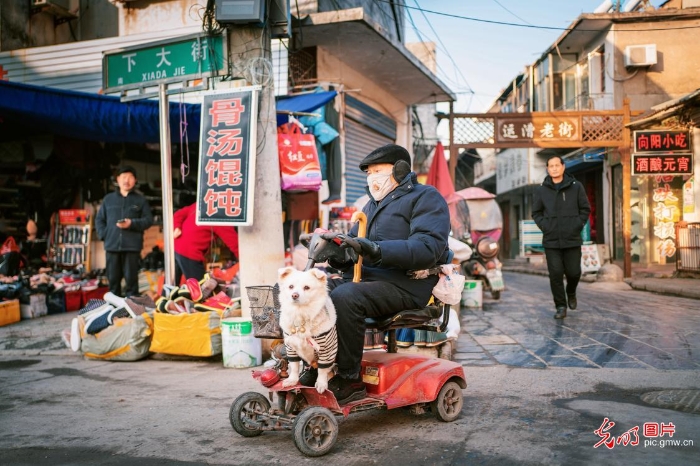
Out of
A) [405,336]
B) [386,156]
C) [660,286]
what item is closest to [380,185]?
[386,156]

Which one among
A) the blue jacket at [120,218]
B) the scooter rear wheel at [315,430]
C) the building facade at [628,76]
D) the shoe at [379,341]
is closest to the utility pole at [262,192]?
the shoe at [379,341]

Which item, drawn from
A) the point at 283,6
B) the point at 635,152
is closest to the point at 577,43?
the point at 635,152

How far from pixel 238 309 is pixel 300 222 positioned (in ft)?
13.4

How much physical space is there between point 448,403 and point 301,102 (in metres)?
5.86

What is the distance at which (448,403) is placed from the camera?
3.79 m

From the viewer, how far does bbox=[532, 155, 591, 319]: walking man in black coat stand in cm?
757

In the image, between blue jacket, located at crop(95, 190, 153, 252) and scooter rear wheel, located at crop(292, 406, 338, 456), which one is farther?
blue jacket, located at crop(95, 190, 153, 252)

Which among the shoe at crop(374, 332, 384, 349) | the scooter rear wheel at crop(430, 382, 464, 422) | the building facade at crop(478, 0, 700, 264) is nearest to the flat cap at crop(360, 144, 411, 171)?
the shoe at crop(374, 332, 384, 349)

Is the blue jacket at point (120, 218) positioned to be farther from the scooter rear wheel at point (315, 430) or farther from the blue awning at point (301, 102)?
the scooter rear wheel at point (315, 430)

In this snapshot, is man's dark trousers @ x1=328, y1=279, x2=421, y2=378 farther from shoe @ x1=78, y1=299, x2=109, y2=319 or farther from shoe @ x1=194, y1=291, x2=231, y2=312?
shoe @ x1=78, y1=299, x2=109, y2=319

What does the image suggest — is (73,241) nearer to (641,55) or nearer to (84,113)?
(84,113)

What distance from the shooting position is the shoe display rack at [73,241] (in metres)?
11.0

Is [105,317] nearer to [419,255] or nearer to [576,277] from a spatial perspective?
[419,255]

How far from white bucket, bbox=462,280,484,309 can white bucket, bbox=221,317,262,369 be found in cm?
444
